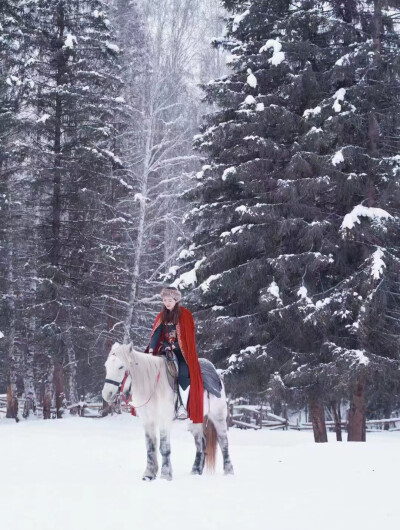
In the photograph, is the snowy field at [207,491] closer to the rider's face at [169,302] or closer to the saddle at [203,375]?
the saddle at [203,375]

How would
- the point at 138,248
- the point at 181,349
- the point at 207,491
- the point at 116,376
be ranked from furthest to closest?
the point at 138,248 < the point at 181,349 < the point at 116,376 < the point at 207,491

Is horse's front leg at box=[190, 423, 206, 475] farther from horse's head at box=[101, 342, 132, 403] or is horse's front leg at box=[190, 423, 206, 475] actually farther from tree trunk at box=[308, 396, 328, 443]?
tree trunk at box=[308, 396, 328, 443]

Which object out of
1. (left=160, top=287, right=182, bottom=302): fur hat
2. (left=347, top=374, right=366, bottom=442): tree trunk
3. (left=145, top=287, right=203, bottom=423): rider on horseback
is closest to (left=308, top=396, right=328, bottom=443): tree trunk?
(left=347, top=374, right=366, bottom=442): tree trunk

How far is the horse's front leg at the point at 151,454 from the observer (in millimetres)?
8773

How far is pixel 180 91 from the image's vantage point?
93.9ft

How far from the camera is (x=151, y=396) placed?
8.78 metres

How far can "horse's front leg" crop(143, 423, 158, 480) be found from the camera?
28.8ft

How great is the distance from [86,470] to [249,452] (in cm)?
435

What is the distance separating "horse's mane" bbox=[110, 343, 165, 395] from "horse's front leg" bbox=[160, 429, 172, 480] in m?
0.63

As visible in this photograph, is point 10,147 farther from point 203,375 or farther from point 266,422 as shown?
point 203,375

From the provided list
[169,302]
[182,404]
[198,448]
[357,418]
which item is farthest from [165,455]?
[357,418]

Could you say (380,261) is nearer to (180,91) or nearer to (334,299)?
(334,299)

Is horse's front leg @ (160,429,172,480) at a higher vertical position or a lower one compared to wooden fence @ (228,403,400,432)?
higher

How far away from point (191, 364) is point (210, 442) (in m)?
1.33
